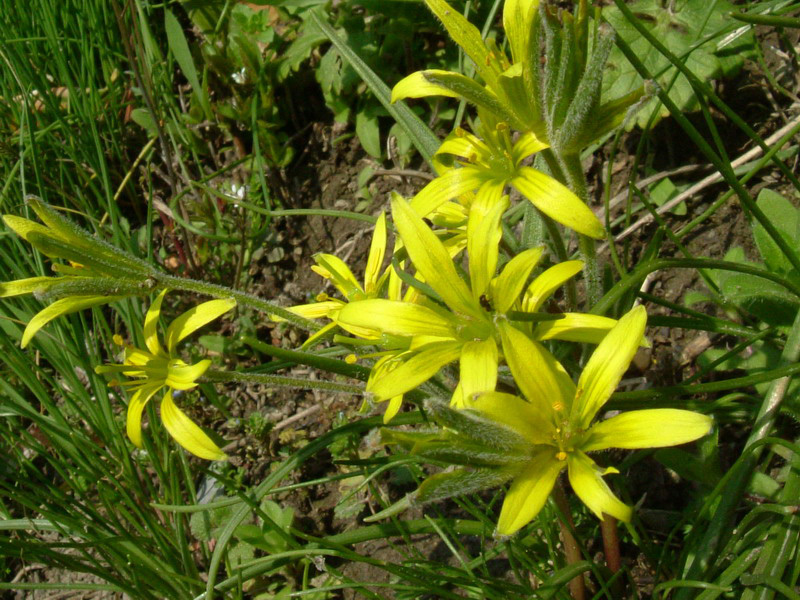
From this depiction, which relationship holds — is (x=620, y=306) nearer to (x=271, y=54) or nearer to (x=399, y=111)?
(x=399, y=111)

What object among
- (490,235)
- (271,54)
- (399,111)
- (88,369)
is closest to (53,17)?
(271,54)

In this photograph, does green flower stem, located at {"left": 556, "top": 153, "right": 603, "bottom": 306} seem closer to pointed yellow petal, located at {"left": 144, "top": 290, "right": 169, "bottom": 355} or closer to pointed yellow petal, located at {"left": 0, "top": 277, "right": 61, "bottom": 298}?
pointed yellow petal, located at {"left": 144, "top": 290, "right": 169, "bottom": 355}

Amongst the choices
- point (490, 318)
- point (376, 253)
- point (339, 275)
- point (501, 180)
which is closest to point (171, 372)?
point (339, 275)

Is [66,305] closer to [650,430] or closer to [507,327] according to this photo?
[507,327]

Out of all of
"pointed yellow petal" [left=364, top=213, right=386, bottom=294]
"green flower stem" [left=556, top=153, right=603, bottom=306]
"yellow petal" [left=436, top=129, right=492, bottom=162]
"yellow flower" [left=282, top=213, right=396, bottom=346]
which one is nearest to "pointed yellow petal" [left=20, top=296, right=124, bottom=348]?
"yellow flower" [left=282, top=213, right=396, bottom=346]

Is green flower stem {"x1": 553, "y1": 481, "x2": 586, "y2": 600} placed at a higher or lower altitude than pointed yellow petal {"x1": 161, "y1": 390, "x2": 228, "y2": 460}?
lower

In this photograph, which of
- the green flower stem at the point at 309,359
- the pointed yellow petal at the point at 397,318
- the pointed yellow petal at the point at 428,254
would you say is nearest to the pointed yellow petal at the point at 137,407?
the green flower stem at the point at 309,359
